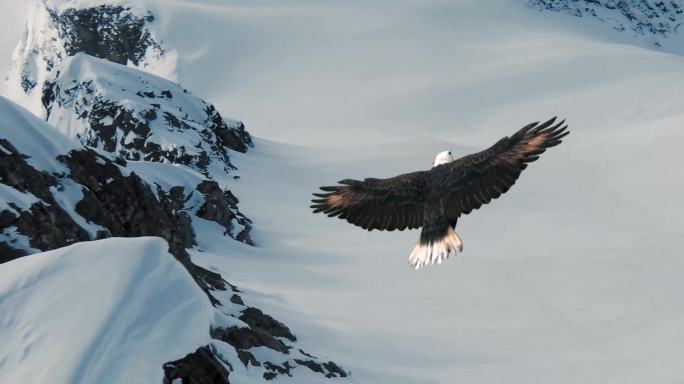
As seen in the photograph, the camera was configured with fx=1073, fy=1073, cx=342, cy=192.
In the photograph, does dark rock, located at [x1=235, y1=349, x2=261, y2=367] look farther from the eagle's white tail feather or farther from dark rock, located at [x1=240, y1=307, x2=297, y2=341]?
the eagle's white tail feather

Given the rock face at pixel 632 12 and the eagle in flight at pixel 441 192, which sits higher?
the rock face at pixel 632 12

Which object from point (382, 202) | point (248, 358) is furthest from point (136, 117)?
point (382, 202)

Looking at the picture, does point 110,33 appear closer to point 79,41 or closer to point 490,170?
point 79,41

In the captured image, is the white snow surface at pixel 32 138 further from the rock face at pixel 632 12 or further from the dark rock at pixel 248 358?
the rock face at pixel 632 12

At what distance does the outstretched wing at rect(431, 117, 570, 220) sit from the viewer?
33.2ft

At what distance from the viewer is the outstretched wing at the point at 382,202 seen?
10680 mm

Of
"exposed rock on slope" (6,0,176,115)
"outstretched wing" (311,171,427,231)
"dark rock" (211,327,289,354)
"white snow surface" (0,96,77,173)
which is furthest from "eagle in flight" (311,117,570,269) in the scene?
"exposed rock on slope" (6,0,176,115)

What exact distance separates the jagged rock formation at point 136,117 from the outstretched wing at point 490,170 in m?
35.2

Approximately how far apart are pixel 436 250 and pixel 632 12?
116 meters

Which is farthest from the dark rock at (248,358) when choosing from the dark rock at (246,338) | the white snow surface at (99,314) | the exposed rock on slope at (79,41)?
the exposed rock on slope at (79,41)

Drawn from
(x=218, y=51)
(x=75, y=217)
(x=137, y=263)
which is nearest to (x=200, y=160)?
(x=75, y=217)

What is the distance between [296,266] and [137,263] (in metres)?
23.1

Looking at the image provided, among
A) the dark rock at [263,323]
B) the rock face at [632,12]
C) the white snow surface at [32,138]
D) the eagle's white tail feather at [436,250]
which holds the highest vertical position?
the rock face at [632,12]

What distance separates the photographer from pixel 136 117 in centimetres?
4788
